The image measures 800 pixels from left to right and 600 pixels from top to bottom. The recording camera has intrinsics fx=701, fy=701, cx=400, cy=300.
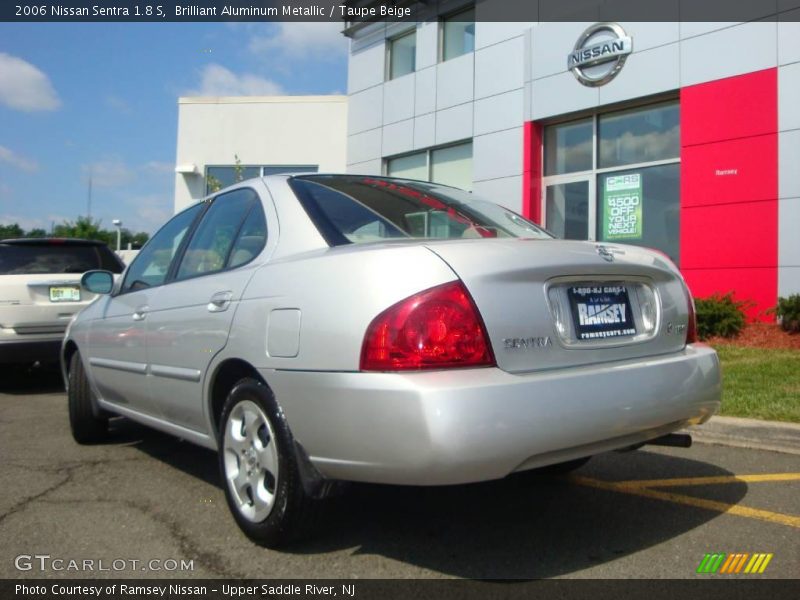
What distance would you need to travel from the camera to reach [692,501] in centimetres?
353

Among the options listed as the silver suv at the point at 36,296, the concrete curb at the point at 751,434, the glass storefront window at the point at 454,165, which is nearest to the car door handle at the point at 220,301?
the concrete curb at the point at 751,434

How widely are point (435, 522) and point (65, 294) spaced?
5632 millimetres

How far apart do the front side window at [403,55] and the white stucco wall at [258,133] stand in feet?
7.26

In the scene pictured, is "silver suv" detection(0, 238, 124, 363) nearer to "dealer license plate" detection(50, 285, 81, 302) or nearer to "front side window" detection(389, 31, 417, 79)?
"dealer license plate" detection(50, 285, 81, 302)

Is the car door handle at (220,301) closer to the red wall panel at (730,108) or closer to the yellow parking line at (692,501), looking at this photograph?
the yellow parking line at (692,501)

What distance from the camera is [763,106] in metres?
9.95

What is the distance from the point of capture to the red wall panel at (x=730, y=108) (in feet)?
32.5

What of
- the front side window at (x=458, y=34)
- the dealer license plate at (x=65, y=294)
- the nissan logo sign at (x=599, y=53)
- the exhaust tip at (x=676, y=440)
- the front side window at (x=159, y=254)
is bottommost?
the exhaust tip at (x=676, y=440)

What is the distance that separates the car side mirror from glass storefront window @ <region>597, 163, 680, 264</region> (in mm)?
8077

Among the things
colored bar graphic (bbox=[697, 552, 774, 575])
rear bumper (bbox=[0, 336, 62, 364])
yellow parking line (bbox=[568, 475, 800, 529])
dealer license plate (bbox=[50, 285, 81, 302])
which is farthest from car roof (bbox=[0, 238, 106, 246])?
colored bar graphic (bbox=[697, 552, 774, 575])

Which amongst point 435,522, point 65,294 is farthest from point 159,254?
point 65,294

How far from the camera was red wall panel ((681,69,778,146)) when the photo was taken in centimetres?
991

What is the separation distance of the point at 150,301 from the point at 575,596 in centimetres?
267

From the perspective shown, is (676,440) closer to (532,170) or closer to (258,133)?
(532,170)
